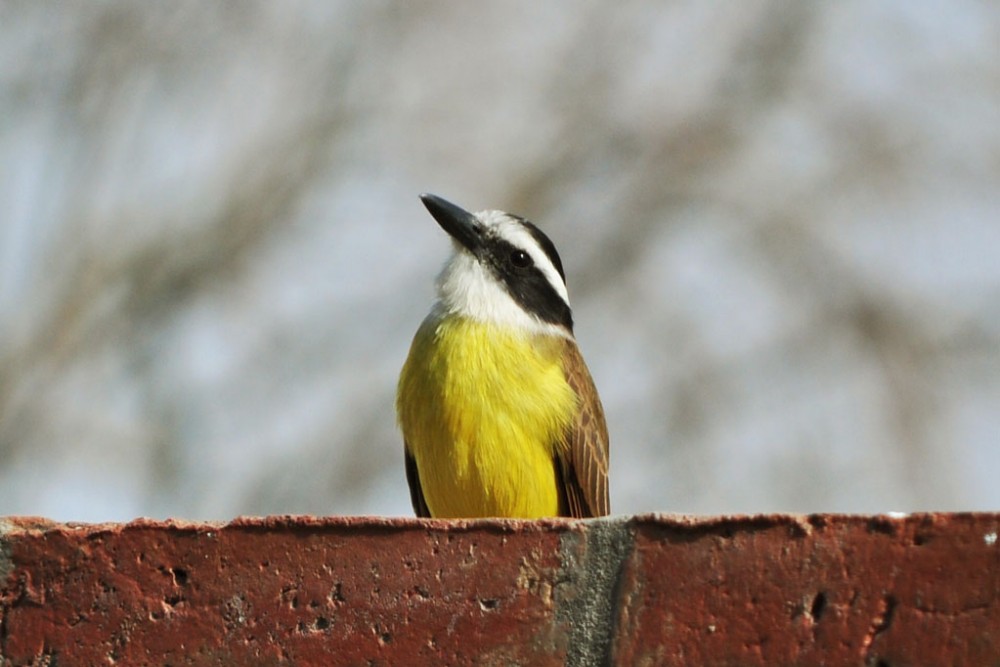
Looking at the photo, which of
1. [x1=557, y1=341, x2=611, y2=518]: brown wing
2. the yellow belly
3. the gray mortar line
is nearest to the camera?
the gray mortar line

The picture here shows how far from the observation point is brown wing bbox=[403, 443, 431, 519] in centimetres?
582

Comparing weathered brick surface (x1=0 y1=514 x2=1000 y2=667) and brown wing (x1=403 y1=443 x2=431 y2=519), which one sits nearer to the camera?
weathered brick surface (x1=0 y1=514 x2=1000 y2=667)

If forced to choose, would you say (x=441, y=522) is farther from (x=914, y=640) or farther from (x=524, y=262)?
(x=524, y=262)

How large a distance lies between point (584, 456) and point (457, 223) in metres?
1.25

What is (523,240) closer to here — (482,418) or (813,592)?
(482,418)

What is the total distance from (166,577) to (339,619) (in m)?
0.32

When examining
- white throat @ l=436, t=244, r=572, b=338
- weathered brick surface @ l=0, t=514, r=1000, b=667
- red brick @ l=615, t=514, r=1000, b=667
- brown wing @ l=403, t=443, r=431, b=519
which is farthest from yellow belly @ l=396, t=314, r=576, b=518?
red brick @ l=615, t=514, r=1000, b=667

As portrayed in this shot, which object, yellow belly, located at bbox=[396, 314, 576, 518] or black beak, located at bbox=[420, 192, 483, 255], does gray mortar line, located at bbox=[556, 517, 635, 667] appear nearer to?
yellow belly, located at bbox=[396, 314, 576, 518]

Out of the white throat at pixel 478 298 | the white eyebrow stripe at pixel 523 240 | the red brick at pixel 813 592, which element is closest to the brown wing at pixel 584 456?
the white throat at pixel 478 298

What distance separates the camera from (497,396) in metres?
5.45

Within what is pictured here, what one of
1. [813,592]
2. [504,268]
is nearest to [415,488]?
[504,268]

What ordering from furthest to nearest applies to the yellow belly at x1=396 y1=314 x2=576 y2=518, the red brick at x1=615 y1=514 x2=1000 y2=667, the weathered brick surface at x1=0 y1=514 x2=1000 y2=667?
1. the yellow belly at x1=396 y1=314 x2=576 y2=518
2. the weathered brick surface at x1=0 y1=514 x2=1000 y2=667
3. the red brick at x1=615 y1=514 x2=1000 y2=667

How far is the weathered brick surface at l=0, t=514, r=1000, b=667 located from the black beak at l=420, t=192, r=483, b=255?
380 cm

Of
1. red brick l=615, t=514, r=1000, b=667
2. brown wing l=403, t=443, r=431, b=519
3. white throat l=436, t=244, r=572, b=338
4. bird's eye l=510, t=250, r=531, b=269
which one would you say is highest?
Result: bird's eye l=510, t=250, r=531, b=269
